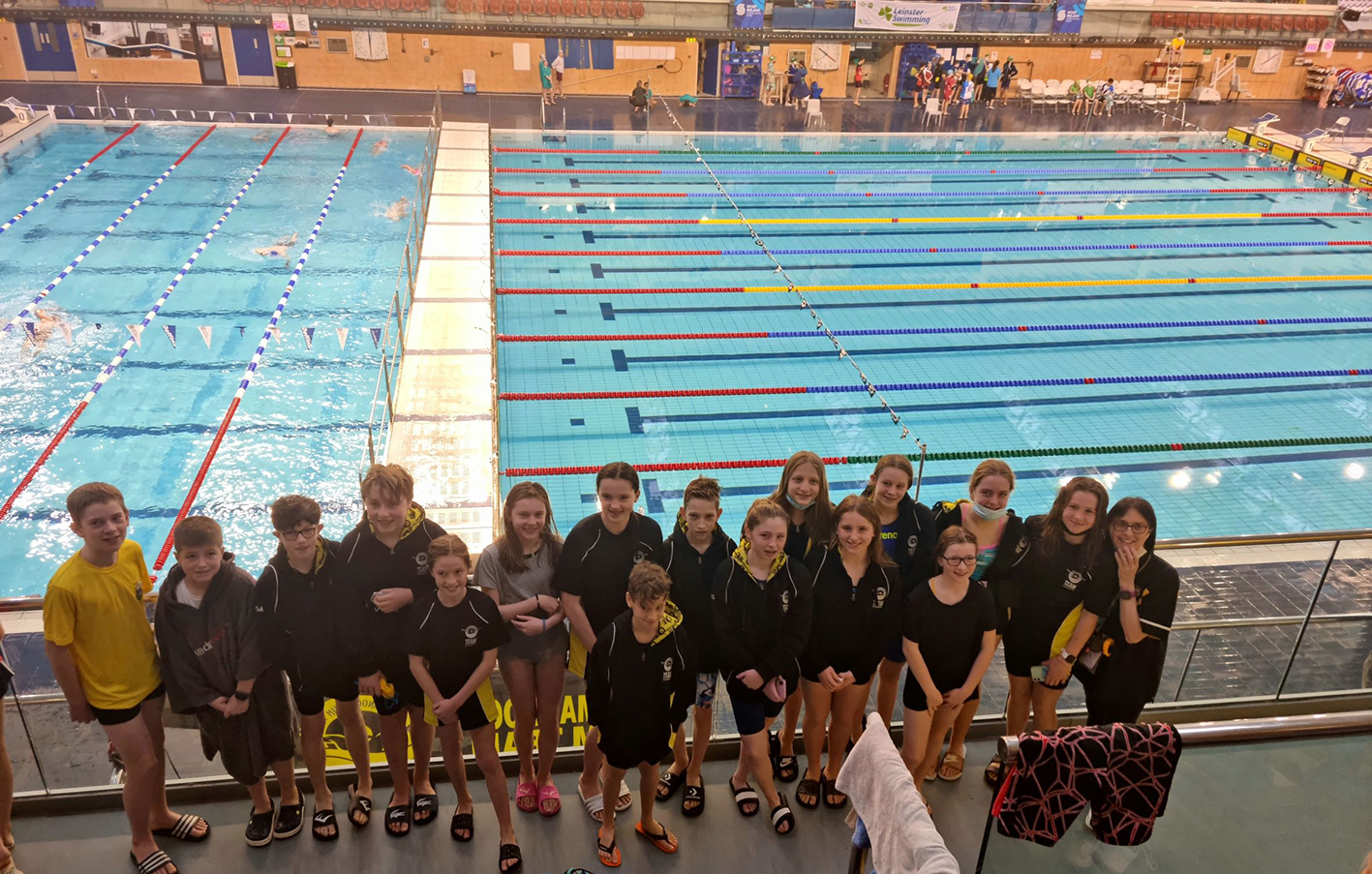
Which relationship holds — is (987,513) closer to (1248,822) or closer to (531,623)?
(1248,822)

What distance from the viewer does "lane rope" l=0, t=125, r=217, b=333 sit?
8.57m

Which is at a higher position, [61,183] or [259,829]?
[259,829]

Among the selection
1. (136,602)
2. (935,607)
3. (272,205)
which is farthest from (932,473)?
(272,205)

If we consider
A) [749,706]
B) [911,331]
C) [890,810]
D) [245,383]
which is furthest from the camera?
[911,331]

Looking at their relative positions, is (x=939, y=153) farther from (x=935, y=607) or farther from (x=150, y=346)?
(x=935, y=607)

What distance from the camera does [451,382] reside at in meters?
6.71

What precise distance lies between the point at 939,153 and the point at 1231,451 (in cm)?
975

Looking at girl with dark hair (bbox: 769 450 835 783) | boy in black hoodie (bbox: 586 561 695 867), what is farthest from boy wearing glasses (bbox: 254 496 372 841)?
girl with dark hair (bbox: 769 450 835 783)

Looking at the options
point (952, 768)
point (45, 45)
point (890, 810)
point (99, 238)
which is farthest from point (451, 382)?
point (45, 45)

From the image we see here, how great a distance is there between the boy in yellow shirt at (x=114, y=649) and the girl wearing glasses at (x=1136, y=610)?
9.28 feet

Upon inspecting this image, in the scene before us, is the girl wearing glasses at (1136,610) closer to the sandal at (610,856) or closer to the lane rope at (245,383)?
the sandal at (610,856)

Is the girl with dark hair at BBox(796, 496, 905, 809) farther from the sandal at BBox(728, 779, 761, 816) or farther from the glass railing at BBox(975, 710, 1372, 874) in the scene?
the glass railing at BBox(975, 710, 1372, 874)

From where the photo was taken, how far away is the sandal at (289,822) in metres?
2.78

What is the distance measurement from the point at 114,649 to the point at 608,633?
1.36m
